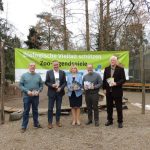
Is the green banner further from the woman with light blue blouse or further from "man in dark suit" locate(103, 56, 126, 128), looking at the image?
"man in dark suit" locate(103, 56, 126, 128)

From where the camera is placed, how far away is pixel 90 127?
10.1 m

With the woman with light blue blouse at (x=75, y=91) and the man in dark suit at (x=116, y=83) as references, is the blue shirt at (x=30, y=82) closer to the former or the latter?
the woman with light blue blouse at (x=75, y=91)

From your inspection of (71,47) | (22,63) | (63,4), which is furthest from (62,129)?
(71,47)

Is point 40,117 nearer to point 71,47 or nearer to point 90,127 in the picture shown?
point 90,127

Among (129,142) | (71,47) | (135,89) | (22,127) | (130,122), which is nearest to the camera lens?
(129,142)

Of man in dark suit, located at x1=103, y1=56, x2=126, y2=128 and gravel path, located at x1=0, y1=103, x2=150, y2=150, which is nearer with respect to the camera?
gravel path, located at x1=0, y1=103, x2=150, y2=150

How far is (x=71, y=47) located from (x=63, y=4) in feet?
55.0

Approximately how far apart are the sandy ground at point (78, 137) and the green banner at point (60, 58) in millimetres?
1709

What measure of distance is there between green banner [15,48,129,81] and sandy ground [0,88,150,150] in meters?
1.71

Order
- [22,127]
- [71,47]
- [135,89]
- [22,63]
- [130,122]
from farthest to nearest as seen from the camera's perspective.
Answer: [71,47] < [135,89] < [22,63] < [130,122] < [22,127]

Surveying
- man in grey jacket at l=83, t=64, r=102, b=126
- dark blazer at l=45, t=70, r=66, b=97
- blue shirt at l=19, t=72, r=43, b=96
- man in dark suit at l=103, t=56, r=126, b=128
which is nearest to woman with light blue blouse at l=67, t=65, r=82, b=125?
man in grey jacket at l=83, t=64, r=102, b=126

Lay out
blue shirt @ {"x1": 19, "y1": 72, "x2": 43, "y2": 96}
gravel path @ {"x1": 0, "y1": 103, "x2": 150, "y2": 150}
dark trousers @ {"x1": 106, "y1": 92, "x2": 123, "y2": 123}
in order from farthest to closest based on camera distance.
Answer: dark trousers @ {"x1": 106, "y1": 92, "x2": 123, "y2": 123}
blue shirt @ {"x1": 19, "y1": 72, "x2": 43, "y2": 96}
gravel path @ {"x1": 0, "y1": 103, "x2": 150, "y2": 150}

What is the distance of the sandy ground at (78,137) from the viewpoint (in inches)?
314

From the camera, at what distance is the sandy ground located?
7.98m
